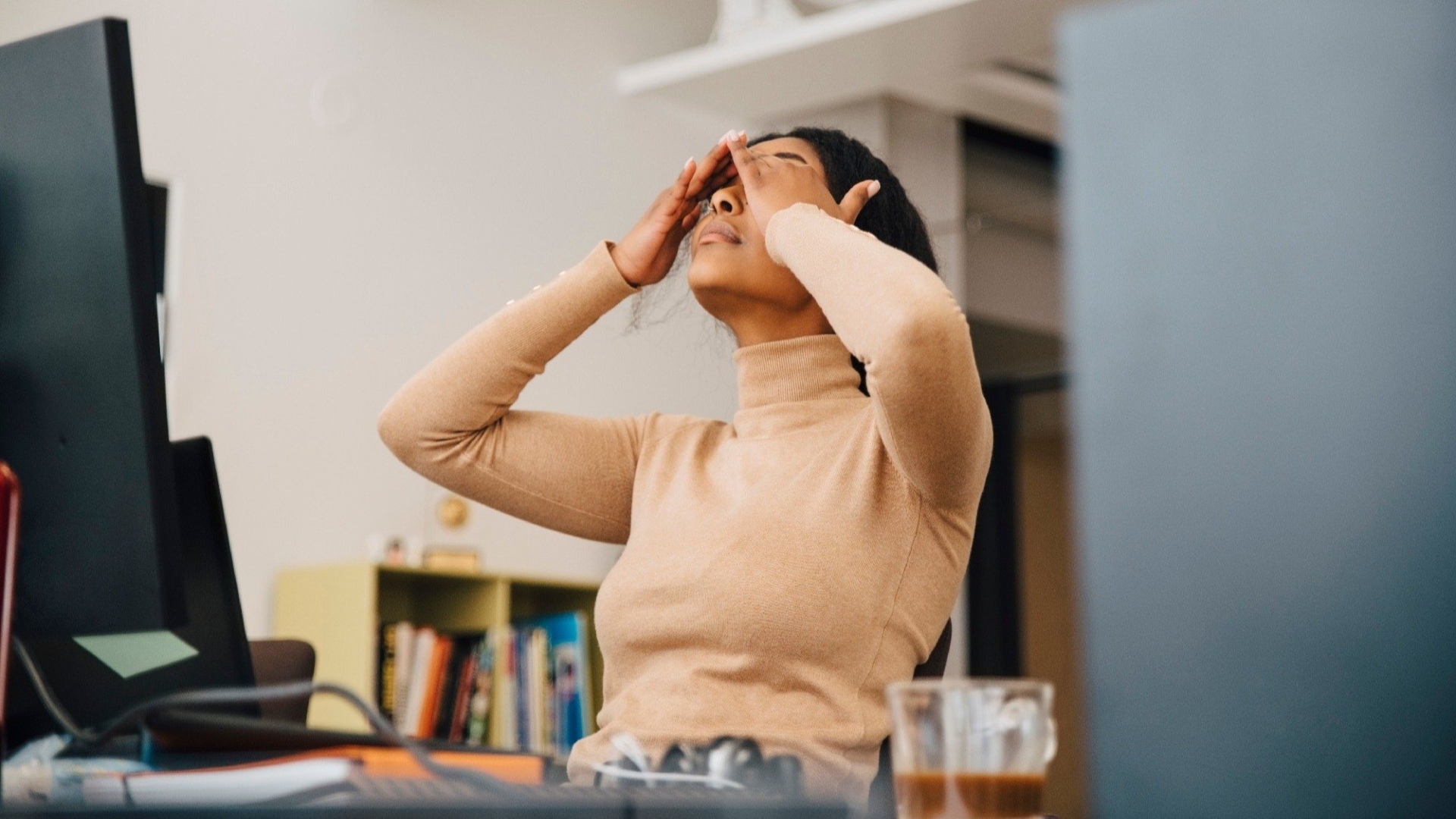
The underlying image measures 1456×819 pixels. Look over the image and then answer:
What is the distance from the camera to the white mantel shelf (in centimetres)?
352

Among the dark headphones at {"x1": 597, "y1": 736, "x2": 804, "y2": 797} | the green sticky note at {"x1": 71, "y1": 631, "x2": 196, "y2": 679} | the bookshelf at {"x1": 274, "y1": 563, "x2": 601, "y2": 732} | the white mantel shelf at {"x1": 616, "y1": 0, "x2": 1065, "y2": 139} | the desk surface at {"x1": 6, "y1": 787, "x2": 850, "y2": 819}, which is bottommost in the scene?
the bookshelf at {"x1": 274, "y1": 563, "x2": 601, "y2": 732}

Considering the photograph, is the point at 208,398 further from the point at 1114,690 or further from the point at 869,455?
the point at 1114,690

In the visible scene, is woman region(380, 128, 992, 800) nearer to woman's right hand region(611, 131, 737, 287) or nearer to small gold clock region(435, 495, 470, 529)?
woman's right hand region(611, 131, 737, 287)

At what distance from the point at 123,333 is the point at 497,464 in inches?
29.8

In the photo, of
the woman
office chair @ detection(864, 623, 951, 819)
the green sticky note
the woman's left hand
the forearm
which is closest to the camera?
the green sticky note

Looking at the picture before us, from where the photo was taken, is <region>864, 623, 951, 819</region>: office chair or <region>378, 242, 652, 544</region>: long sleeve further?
<region>378, 242, 652, 544</region>: long sleeve

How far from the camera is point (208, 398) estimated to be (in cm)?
306

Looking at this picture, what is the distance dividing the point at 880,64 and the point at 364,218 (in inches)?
54.1

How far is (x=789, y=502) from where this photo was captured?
128cm

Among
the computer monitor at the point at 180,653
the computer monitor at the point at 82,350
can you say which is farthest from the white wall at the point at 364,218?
the computer monitor at the point at 82,350

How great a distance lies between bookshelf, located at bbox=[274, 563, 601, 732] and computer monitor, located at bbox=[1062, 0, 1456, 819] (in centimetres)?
231

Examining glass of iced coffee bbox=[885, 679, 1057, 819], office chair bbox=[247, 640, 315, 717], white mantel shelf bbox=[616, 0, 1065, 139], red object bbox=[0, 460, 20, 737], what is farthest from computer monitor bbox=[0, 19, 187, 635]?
white mantel shelf bbox=[616, 0, 1065, 139]

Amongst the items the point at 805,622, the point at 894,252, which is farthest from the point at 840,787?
the point at 894,252

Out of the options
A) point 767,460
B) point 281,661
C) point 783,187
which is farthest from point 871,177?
point 281,661
